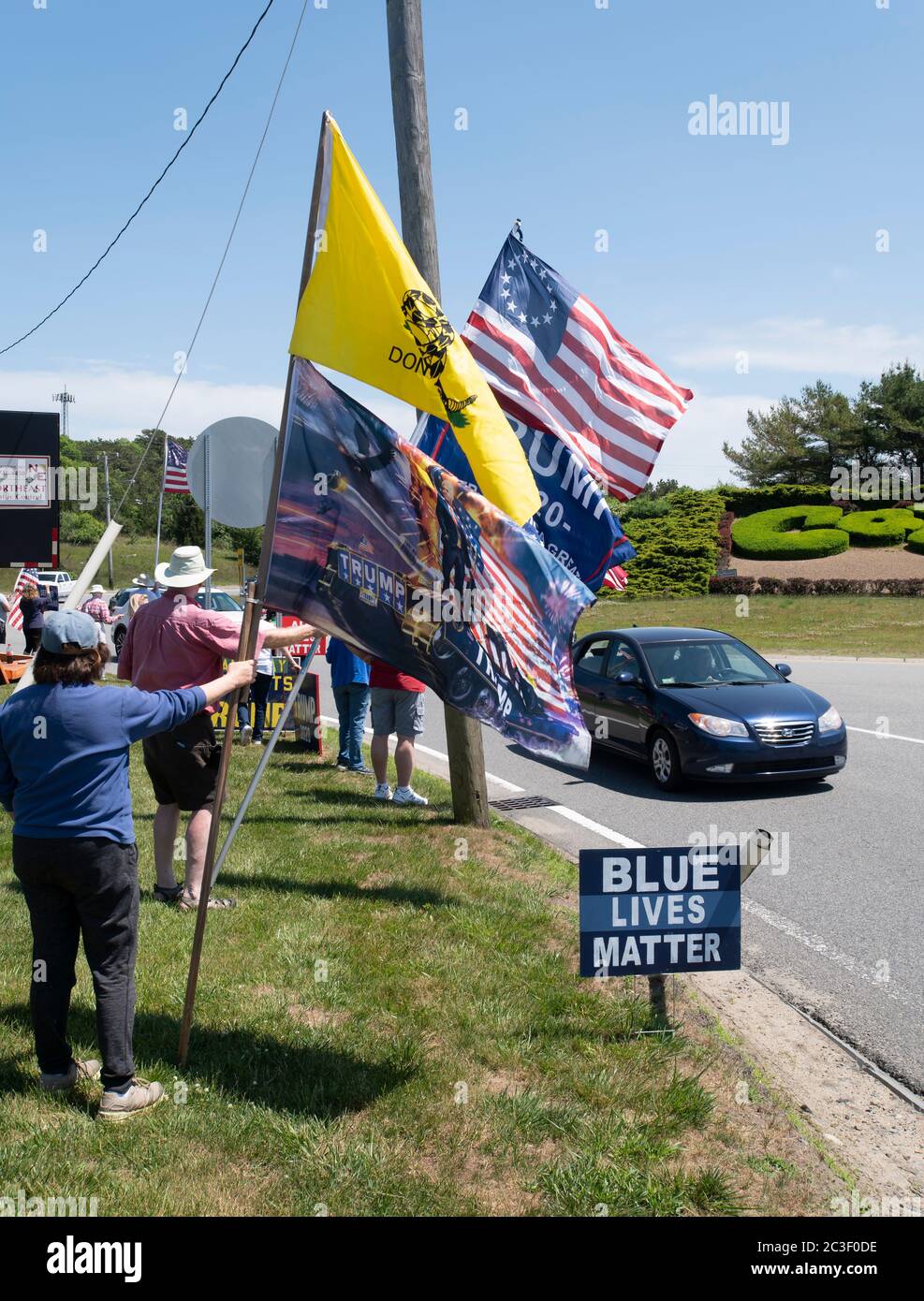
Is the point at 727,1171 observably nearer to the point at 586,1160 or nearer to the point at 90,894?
the point at 586,1160

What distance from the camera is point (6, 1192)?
3256 mm

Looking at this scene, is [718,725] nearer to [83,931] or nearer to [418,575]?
[418,575]

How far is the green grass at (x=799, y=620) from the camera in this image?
27172 mm

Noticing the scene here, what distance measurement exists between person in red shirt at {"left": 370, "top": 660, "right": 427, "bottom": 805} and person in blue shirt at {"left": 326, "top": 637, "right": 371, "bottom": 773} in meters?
1.25

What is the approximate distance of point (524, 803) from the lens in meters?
9.71

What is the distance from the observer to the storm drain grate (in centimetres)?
951

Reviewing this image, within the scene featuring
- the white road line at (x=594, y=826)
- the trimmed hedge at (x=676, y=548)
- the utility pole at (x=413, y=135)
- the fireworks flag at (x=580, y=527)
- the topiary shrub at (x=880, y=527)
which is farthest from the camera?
the topiary shrub at (x=880, y=527)

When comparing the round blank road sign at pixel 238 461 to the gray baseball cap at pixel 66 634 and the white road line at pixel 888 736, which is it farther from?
the white road line at pixel 888 736

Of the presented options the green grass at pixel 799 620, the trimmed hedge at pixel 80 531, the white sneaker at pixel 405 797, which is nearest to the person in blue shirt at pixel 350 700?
the white sneaker at pixel 405 797

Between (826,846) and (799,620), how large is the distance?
25.2 meters

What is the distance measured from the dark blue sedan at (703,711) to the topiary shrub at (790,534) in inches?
1159

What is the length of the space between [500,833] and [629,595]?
106 feet

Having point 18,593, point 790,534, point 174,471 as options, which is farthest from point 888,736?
point 790,534
